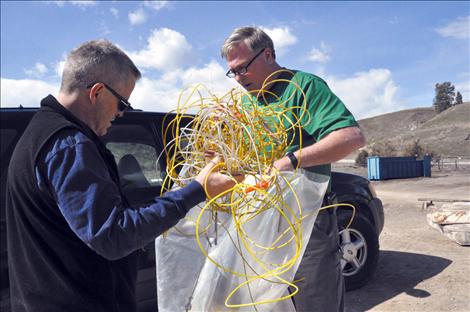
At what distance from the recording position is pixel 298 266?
1993 mm

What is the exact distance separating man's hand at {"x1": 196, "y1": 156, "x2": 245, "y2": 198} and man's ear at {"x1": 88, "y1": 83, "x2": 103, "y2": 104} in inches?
17.3

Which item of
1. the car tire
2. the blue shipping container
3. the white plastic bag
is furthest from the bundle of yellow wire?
the blue shipping container

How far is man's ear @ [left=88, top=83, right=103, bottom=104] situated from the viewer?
4.45 ft

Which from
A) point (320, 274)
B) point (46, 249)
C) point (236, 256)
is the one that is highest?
point (46, 249)

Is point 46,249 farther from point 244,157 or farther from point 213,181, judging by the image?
point 244,157

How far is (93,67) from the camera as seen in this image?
136cm

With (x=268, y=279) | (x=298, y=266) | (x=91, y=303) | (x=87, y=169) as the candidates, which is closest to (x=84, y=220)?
(x=87, y=169)

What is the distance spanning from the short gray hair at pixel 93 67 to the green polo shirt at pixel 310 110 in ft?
2.29

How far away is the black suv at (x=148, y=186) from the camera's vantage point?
8.56 feet

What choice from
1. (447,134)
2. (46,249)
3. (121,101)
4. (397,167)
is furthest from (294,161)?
(397,167)

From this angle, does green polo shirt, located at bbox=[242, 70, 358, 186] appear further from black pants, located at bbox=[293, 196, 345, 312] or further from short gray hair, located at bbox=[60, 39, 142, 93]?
short gray hair, located at bbox=[60, 39, 142, 93]

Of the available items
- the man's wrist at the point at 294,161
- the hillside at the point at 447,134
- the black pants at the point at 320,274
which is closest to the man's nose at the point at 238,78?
the man's wrist at the point at 294,161

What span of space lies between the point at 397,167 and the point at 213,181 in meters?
18.0

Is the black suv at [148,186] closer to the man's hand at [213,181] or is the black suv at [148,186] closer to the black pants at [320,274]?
the man's hand at [213,181]
